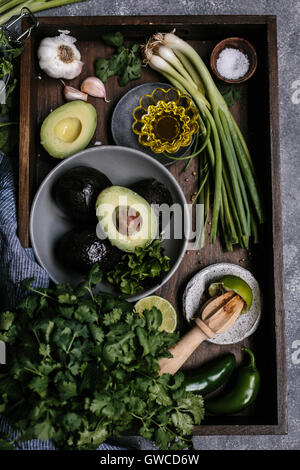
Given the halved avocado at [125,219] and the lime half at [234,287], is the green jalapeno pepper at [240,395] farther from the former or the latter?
the halved avocado at [125,219]

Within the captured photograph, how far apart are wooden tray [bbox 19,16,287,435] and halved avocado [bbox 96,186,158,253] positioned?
0.61 ft

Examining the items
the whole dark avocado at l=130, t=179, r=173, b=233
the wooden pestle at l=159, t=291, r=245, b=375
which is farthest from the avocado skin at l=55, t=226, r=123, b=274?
the wooden pestle at l=159, t=291, r=245, b=375

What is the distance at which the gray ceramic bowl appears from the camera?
1.05 m

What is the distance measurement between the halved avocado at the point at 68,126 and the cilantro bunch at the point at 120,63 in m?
0.14

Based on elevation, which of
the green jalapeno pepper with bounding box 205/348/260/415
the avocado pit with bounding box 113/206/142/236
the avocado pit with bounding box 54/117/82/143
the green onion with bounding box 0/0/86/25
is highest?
the green onion with bounding box 0/0/86/25

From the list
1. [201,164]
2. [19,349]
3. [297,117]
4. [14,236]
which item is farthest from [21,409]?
[297,117]

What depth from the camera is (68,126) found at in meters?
1.06

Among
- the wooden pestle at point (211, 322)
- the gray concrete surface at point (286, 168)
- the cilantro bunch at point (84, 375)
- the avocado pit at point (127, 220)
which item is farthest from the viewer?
the gray concrete surface at point (286, 168)

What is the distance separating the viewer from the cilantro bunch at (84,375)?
0.76 meters

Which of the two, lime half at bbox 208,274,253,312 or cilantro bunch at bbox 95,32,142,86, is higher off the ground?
cilantro bunch at bbox 95,32,142,86

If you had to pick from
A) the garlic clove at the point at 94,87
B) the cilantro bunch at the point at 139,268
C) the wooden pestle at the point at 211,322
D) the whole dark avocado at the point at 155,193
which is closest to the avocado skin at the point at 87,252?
the cilantro bunch at the point at 139,268

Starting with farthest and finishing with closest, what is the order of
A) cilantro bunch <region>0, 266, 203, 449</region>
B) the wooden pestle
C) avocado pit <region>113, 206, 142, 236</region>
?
the wooden pestle
avocado pit <region>113, 206, 142, 236</region>
cilantro bunch <region>0, 266, 203, 449</region>

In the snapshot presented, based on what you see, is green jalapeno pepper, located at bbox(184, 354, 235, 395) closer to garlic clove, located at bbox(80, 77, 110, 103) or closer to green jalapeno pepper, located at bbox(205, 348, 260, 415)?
green jalapeno pepper, located at bbox(205, 348, 260, 415)

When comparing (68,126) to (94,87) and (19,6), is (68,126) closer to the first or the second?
(94,87)
